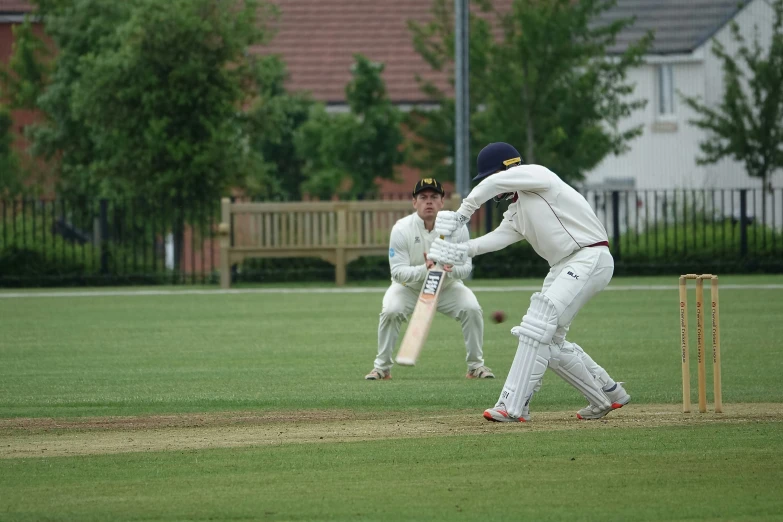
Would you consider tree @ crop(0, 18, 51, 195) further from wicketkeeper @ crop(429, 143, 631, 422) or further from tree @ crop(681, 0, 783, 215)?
wicketkeeper @ crop(429, 143, 631, 422)

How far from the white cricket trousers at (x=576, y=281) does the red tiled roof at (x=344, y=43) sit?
3013cm

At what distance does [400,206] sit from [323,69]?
17.2 metres

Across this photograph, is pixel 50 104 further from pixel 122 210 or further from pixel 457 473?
pixel 457 473

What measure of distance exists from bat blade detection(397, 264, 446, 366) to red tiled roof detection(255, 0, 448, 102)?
97.7 ft

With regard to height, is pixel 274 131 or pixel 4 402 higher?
pixel 274 131

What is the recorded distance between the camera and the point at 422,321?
917 centimetres

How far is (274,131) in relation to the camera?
101 feet

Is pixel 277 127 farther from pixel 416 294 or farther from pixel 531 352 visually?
pixel 531 352

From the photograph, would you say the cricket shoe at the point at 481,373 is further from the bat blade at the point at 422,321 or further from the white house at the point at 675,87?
the white house at the point at 675,87

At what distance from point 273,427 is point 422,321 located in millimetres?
1286

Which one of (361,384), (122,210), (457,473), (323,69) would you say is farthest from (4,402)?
(323,69)

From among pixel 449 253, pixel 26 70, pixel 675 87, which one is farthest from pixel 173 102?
pixel 449 253

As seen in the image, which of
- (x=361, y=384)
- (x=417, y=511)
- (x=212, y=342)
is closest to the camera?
(x=417, y=511)

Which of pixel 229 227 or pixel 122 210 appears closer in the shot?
pixel 229 227
